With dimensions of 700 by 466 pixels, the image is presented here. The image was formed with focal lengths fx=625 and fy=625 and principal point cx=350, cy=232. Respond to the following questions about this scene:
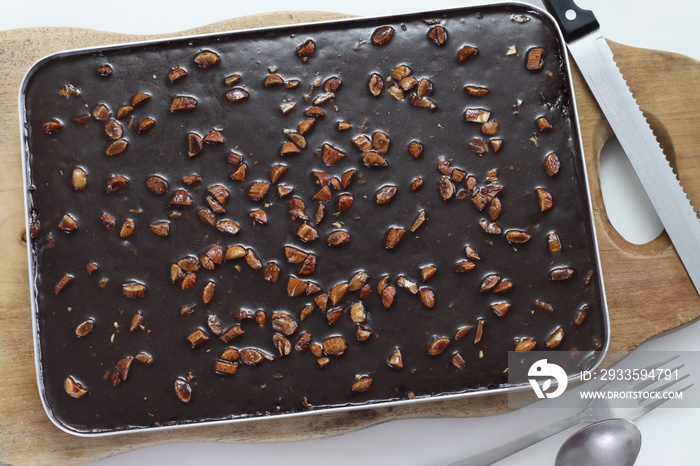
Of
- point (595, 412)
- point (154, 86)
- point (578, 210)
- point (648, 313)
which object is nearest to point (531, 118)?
point (578, 210)

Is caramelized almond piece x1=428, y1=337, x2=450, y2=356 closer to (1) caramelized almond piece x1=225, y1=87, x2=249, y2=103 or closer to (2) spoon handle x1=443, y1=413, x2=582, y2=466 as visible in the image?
(2) spoon handle x1=443, y1=413, x2=582, y2=466

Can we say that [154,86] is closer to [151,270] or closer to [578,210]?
[151,270]

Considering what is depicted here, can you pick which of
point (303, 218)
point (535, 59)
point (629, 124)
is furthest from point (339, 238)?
point (629, 124)

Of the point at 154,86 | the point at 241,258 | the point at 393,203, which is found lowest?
the point at 241,258

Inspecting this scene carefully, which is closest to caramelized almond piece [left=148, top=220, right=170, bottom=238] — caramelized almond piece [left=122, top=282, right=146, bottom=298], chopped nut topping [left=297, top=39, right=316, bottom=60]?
caramelized almond piece [left=122, top=282, right=146, bottom=298]

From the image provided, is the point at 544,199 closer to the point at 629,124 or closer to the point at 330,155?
the point at 629,124

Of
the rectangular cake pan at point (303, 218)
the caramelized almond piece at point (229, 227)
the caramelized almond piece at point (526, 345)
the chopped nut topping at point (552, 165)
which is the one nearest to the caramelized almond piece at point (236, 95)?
the rectangular cake pan at point (303, 218)
